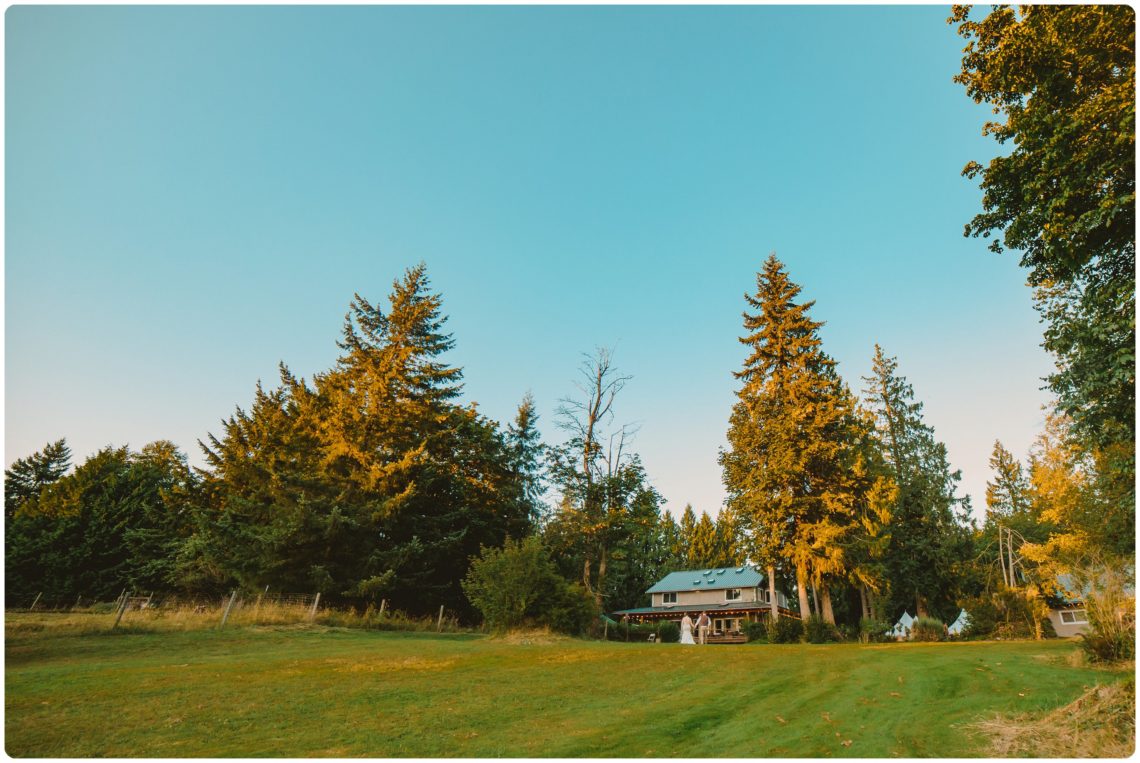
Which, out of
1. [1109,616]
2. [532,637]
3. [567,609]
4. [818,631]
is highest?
[1109,616]

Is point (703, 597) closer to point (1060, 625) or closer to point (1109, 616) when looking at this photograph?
point (1060, 625)

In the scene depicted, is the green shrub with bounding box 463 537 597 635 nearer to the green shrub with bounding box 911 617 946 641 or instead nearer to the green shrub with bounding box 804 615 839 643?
the green shrub with bounding box 804 615 839 643

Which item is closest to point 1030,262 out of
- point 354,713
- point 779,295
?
point 354,713

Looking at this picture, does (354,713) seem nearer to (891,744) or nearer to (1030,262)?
(891,744)

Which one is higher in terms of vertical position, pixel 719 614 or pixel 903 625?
pixel 903 625

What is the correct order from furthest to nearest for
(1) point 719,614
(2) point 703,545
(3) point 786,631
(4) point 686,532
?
(4) point 686,532
(2) point 703,545
(1) point 719,614
(3) point 786,631

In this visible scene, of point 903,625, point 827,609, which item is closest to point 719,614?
point 903,625

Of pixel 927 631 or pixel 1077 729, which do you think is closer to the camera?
pixel 1077 729

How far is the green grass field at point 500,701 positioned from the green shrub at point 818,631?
12.1 meters

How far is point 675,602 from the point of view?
49.2m

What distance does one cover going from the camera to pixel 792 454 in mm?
29500

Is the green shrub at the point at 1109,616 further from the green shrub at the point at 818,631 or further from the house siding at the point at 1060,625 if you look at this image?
the house siding at the point at 1060,625

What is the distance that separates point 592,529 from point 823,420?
13231 millimetres

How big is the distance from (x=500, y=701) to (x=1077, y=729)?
7.22 metres
